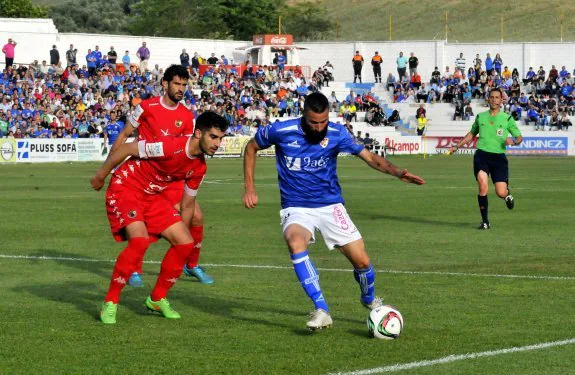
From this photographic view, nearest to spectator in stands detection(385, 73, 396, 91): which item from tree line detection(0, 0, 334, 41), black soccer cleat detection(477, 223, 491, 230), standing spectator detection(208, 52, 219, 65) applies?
standing spectator detection(208, 52, 219, 65)

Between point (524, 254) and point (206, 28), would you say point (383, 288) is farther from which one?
point (206, 28)

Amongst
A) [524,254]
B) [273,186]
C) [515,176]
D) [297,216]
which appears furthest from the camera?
[515,176]

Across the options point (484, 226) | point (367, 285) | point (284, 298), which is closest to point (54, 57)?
point (484, 226)

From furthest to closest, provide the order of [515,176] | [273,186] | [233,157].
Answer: [233,157] < [515,176] < [273,186]

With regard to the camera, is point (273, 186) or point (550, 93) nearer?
point (273, 186)

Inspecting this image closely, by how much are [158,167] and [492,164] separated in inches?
451

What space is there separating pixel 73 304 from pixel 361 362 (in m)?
4.11

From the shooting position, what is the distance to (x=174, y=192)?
1152 centimetres

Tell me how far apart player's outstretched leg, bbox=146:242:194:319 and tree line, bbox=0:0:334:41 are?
319 ft

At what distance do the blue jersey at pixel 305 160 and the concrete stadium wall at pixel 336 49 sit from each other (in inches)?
2301

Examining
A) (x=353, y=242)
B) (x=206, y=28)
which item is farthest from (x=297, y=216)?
(x=206, y=28)

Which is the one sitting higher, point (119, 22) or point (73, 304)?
point (119, 22)

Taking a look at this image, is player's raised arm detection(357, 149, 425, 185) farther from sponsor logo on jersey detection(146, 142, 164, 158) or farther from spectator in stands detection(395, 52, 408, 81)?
spectator in stands detection(395, 52, 408, 81)

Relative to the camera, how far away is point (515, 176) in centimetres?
3888
